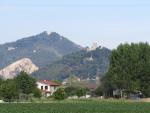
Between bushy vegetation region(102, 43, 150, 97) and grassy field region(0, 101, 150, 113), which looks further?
bushy vegetation region(102, 43, 150, 97)

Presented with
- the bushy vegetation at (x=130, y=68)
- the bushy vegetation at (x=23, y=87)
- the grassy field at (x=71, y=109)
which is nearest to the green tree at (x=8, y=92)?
the bushy vegetation at (x=23, y=87)

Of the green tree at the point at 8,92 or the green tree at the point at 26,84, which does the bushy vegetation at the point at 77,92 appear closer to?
the green tree at the point at 26,84

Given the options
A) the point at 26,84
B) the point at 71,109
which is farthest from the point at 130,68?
the point at 71,109

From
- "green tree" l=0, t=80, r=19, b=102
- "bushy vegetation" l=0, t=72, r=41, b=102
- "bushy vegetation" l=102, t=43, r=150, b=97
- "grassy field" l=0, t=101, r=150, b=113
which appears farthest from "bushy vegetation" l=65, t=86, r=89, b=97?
"grassy field" l=0, t=101, r=150, b=113

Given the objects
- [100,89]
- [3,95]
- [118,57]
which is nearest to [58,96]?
[3,95]

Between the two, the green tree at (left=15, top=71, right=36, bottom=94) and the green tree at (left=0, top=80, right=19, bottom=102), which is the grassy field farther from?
the green tree at (left=15, top=71, right=36, bottom=94)

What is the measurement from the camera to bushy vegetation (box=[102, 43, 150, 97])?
11544 cm

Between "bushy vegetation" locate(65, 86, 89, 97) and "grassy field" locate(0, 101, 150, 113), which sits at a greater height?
"bushy vegetation" locate(65, 86, 89, 97)

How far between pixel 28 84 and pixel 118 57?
20.1 meters

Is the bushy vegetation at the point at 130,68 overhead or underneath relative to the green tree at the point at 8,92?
overhead

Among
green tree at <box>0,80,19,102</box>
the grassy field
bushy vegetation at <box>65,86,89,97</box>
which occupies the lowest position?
the grassy field

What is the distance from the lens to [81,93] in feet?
438

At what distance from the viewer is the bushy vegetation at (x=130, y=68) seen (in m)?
115

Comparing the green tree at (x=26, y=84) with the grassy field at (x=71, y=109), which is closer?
the grassy field at (x=71, y=109)
